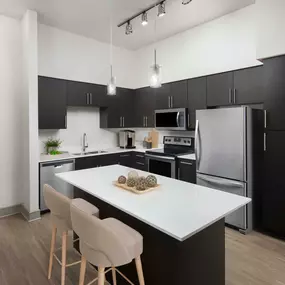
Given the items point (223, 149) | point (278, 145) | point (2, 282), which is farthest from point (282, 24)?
point (2, 282)

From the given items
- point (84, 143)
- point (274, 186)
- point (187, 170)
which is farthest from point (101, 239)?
point (84, 143)

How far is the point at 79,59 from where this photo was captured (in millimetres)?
4332

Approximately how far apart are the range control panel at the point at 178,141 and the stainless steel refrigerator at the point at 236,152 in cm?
96

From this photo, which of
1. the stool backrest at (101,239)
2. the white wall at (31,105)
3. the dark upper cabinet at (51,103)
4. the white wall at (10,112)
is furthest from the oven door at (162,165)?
the stool backrest at (101,239)

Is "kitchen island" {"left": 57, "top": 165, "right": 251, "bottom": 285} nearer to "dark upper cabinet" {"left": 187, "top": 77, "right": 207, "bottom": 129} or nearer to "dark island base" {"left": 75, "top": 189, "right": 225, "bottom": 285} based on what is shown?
"dark island base" {"left": 75, "top": 189, "right": 225, "bottom": 285}

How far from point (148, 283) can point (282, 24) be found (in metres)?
2.98

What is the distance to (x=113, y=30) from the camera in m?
4.04

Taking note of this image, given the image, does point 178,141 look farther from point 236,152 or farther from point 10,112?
point 10,112

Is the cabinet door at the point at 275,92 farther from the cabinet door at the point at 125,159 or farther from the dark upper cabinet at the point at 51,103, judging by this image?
the dark upper cabinet at the point at 51,103

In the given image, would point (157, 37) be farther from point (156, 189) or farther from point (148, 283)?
point (148, 283)

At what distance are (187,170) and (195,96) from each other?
1251mm

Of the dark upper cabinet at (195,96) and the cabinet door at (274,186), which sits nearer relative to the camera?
the cabinet door at (274,186)

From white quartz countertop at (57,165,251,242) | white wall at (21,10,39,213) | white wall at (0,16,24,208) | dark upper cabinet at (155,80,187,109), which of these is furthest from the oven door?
white wall at (0,16,24,208)

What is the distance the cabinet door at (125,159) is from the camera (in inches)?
176
